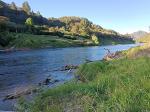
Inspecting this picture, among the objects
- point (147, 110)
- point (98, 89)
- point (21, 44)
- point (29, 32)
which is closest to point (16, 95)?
point (98, 89)

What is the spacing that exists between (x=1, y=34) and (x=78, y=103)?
131810 millimetres

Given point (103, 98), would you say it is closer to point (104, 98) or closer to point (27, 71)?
point (104, 98)

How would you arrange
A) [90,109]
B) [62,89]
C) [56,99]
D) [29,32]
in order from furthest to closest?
[29,32]
[62,89]
[56,99]
[90,109]

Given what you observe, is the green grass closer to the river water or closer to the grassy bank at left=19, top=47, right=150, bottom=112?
the grassy bank at left=19, top=47, right=150, bottom=112

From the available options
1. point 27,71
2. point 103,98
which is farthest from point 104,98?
point 27,71

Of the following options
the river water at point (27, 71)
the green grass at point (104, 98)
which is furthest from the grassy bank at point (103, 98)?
the river water at point (27, 71)

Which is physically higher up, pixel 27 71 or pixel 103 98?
pixel 103 98

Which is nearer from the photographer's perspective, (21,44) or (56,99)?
(56,99)

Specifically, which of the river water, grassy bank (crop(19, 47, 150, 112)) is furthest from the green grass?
the river water

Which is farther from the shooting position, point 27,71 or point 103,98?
point 27,71

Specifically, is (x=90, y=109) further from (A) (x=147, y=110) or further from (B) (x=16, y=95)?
(B) (x=16, y=95)

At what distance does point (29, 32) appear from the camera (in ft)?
577

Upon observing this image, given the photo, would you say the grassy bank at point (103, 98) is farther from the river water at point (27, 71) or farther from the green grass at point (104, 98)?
the river water at point (27, 71)

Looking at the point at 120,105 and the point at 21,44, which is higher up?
the point at 120,105
